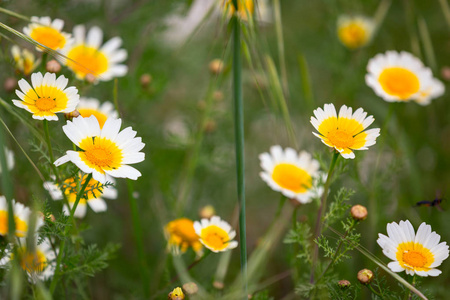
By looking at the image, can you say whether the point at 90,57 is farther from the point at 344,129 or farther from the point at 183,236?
the point at 344,129

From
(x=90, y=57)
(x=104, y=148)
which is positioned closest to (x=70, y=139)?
(x=104, y=148)

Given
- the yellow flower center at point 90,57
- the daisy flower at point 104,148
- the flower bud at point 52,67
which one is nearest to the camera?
the daisy flower at point 104,148

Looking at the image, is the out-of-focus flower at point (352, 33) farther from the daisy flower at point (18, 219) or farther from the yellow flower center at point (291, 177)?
the daisy flower at point (18, 219)

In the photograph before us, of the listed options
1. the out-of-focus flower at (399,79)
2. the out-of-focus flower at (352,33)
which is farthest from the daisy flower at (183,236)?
the out-of-focus flower at (352,33)

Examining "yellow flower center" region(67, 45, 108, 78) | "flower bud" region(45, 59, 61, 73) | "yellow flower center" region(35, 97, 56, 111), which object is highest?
"yellow flower center" region(67, 45, 108, 78)

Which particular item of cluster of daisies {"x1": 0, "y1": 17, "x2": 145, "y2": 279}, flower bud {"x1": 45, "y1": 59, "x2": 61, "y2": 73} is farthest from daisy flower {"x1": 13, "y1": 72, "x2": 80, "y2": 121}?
flower bud {"x1": 45, "y1": 59, "x2": 61, "y2": 73}

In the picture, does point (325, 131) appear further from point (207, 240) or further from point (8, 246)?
point (8, 246)

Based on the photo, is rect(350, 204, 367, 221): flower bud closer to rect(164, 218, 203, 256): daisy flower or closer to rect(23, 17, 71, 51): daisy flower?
rect(164, 218, 203, 256): daisy flower
